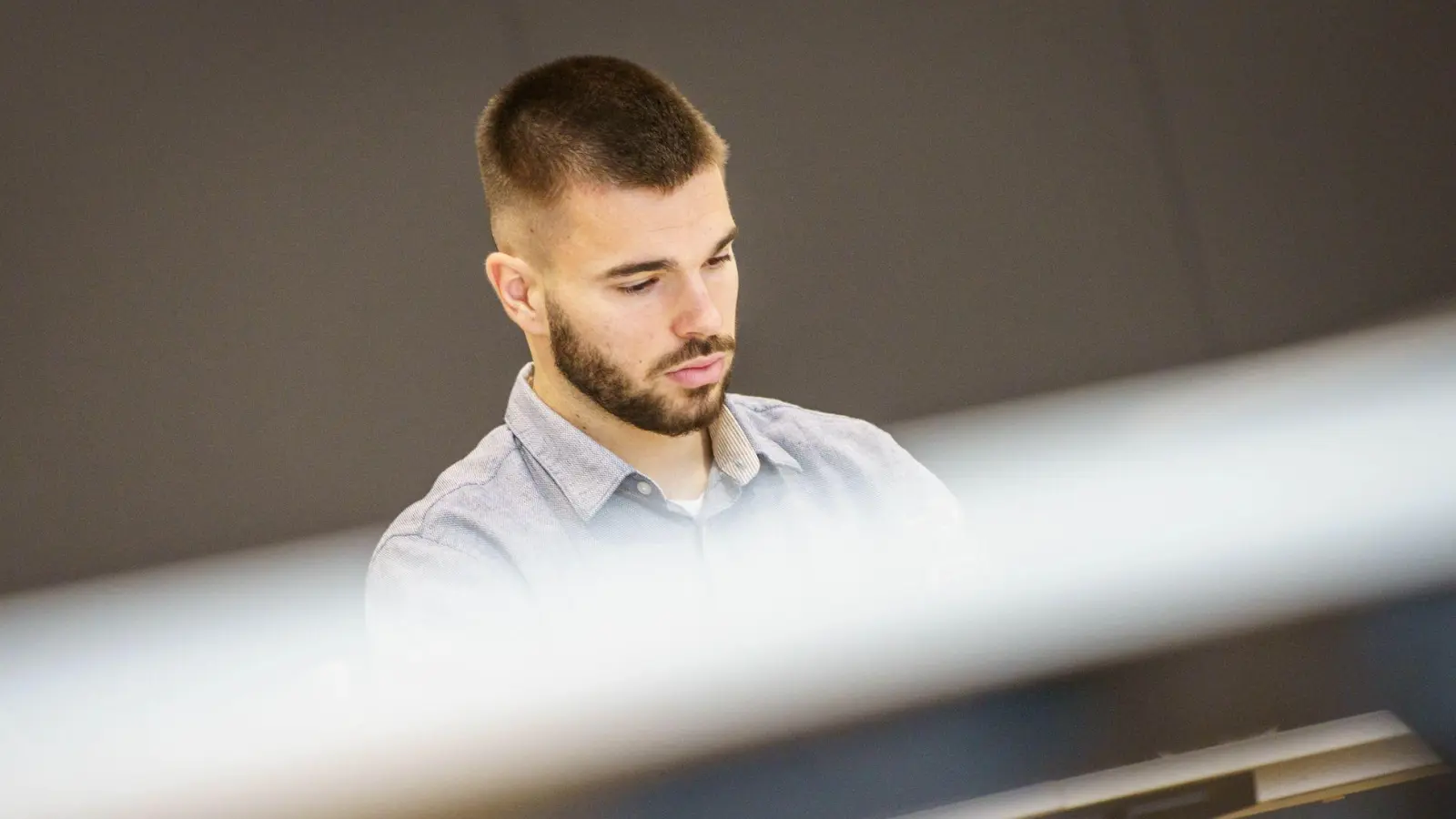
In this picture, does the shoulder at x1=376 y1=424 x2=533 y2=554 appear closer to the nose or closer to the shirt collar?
the shirt collar

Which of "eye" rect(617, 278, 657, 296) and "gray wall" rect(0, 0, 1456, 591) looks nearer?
"eye" rect(617, 278, 657, 296)

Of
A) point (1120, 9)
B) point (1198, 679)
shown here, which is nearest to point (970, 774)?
point (1198, 679)

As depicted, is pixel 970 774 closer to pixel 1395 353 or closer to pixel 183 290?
pixel 183 290

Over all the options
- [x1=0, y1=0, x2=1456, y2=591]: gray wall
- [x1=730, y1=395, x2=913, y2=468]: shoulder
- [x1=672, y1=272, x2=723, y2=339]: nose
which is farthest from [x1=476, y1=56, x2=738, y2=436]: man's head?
[x1=0, y1=0, x2=1456, y2=591]: gray wall

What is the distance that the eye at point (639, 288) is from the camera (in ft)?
3.82

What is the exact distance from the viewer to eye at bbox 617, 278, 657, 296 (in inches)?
45.8

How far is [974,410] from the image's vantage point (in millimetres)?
1646

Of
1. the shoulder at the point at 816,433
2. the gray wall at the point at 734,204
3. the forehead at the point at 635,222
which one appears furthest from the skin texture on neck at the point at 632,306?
the gray wall at the point at 734,204

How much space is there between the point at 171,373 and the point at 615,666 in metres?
0.62

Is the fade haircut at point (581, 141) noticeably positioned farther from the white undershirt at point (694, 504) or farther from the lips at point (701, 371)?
the white undershirt at point (694, 504)

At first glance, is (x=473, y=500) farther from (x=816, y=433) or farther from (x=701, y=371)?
(x=816, y=433)

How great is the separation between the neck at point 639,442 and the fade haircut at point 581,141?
0.14 metres

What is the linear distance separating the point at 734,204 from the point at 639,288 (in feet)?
1.49

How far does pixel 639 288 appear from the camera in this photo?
3.83 ft
